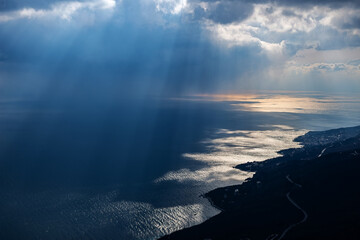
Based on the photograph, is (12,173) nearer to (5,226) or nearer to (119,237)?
(5,226)

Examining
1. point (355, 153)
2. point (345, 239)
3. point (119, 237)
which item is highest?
point (355, 153)

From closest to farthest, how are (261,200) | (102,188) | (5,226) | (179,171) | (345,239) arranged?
(345,239), (5,226), (261,200), (102,188), (179,171)

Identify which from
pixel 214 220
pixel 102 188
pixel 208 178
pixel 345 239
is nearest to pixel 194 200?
pixel 214 220

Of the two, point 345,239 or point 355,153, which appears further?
point 355,153

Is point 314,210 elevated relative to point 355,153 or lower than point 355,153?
lower

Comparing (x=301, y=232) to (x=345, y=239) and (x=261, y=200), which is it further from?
(x=261, y=200)

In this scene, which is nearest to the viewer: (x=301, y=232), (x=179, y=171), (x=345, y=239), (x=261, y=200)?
(x=345, y=239)
